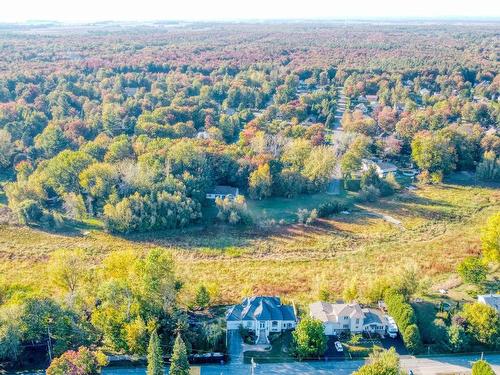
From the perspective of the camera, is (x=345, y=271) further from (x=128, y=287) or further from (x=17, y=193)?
(x=17, y=193)

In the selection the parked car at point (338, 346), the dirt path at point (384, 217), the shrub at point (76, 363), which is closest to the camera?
the shrub at point (76, 363)

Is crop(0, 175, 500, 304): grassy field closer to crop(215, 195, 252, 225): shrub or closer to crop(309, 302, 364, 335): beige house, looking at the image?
crop(215, 195, 252, 225): shrub

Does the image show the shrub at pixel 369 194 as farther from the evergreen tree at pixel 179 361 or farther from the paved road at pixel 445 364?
the evergreen tree at pixel 179 361

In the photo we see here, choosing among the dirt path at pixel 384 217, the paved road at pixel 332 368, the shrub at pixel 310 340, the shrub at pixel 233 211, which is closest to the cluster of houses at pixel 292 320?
the shrub at pixel 310 340

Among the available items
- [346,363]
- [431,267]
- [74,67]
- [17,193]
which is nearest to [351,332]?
[346,363]

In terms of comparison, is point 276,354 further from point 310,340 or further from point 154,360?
point 154,360

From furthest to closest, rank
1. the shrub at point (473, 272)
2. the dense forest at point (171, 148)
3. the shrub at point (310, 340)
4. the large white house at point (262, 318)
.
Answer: the shrub at point (473, 272) → the large white house at point (262, 318) → the dense forest at point (171, 148) → the shrub at point (310, 340)

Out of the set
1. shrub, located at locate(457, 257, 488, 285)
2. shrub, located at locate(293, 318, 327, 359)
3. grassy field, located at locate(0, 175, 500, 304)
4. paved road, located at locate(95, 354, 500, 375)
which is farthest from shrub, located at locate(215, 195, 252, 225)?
paved road, located at locate(95, 354, 500, 375)

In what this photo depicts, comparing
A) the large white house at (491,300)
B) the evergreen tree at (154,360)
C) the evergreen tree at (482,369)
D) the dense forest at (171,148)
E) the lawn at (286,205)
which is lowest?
the lawn at (286,205)
